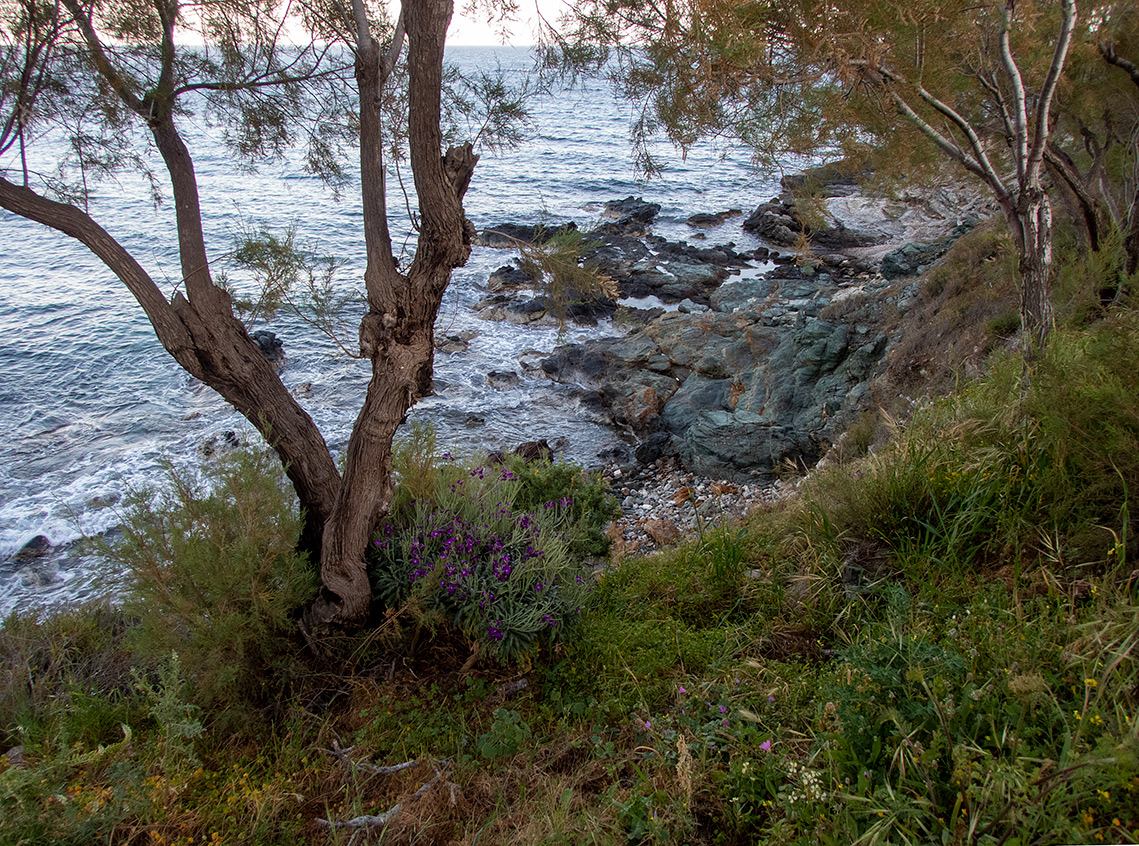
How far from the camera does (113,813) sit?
2.99 meters

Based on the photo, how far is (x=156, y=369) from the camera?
15.2m

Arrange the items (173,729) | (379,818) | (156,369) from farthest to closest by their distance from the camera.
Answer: (156,369)
(173,729)
(379,818)

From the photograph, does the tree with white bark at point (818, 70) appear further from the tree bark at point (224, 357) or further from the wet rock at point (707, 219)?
the wet rock at point (707, 219)

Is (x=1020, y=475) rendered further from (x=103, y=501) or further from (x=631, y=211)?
(x=631, y=211)

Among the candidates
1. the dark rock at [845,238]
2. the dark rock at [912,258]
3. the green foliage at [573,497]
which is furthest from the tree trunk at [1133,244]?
the dark rock at [845,238]

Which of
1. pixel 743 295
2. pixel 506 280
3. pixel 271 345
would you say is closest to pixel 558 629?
pixel 271 345

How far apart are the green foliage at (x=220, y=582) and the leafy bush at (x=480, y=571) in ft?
2.34

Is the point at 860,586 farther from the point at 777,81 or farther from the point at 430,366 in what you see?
the point at 777,81

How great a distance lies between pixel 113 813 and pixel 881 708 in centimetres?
348

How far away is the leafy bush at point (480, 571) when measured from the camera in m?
4.29

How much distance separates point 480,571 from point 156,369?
46.8ft

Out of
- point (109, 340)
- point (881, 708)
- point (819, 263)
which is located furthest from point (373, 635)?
point (819, 263)

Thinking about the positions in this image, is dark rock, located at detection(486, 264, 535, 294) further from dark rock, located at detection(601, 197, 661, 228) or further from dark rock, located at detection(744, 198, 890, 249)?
dark rock, located at detection(744, 198, 890, 249)

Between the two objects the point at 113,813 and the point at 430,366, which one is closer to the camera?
the point at 113,813
